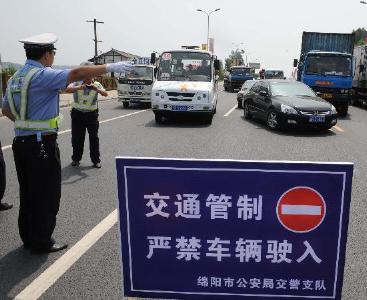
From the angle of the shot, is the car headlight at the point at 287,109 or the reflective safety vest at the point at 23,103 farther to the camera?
the car headlight at the point at 287,109

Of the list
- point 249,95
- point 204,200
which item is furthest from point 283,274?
point 249,95

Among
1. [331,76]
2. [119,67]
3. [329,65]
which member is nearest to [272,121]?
[331,76]

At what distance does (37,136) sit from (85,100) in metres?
3.95

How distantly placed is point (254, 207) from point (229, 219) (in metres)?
0.14

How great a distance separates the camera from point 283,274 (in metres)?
2.11

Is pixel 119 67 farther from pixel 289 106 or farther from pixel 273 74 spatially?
pixel 273 74

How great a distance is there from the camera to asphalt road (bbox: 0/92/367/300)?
341 cm

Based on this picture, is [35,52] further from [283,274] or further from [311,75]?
[311,75]

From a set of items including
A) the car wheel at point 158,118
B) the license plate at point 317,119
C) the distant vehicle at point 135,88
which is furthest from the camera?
the distant vehicle at point 135,88

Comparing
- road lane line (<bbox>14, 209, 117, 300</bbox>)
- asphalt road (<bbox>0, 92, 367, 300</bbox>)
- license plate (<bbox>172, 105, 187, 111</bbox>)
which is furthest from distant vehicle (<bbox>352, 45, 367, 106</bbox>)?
road lane line (<bbox>14, 209, 117, 300</bbox>)

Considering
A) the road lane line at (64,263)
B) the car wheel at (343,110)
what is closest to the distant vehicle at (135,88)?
the car wheel at (343,110)

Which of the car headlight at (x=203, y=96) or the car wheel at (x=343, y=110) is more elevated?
the car headlight at (x=203, y=96)

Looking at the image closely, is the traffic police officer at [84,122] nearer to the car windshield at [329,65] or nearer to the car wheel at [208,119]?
the car wheel at [208,119]

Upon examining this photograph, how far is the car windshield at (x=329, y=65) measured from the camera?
54.5ft
